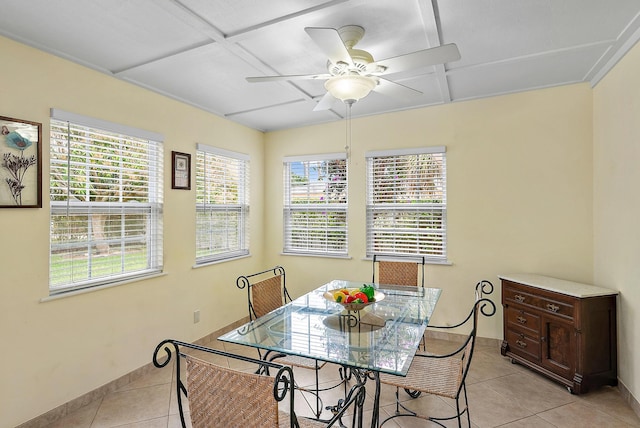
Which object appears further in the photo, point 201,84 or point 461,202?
point 461,202

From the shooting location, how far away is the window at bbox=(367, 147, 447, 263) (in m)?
3.72

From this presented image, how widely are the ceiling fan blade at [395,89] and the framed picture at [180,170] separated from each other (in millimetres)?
2089

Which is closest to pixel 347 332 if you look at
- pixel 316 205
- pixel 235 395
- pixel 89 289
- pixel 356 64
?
pixel 235 395

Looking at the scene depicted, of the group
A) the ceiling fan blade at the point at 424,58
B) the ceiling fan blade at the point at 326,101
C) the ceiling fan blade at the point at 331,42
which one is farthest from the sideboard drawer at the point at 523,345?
the ceiling fan blade at the point at 331,42

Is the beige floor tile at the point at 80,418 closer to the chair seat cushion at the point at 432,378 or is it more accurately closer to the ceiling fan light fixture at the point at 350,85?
the chair seat cushion at the point at 432,378

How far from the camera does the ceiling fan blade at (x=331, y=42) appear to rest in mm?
1559

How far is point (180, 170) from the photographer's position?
337cm

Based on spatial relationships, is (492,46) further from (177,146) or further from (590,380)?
(177,146)

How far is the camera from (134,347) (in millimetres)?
2912

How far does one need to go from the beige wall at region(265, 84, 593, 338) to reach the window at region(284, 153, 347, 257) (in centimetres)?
18

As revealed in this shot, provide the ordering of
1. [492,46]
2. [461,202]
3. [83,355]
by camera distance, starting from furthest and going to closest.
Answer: [461,202]
[83,355]
[492,46]

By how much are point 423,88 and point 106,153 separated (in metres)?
2.84

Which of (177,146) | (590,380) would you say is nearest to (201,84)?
(177,146)

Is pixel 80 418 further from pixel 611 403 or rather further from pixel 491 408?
pixel 611 403
